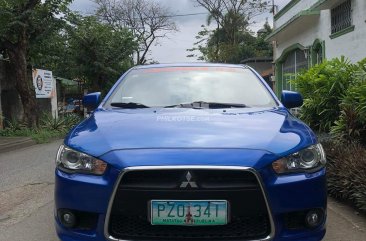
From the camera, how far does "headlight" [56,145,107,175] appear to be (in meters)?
3.15

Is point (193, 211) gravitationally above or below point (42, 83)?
below

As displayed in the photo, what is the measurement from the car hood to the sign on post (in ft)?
50.9

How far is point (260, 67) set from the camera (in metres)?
40.3

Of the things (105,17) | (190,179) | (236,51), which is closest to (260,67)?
(236,51)

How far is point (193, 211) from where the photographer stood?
9.87 ft

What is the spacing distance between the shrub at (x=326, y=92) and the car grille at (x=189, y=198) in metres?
5.19

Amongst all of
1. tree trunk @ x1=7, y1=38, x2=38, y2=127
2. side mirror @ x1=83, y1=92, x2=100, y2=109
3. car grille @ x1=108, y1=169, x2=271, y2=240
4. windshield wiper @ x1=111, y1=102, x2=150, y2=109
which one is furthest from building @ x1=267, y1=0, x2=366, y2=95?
tree trunk @ x1=7, y1=38, x2=38, y2=127

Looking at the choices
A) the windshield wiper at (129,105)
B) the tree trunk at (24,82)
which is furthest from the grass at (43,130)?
the windshield wiper at (129,105)

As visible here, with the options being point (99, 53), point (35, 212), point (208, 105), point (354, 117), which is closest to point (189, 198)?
point (208, 105)

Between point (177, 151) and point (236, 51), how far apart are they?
46301mm

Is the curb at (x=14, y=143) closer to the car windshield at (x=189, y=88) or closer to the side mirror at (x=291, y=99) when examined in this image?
the car windshield at (x=189, y=88)

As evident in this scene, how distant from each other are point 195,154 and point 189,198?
0.28m

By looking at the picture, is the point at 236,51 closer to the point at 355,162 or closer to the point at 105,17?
the point at 105,17

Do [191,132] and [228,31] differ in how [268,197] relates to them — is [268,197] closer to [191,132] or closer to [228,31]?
[191,132]
